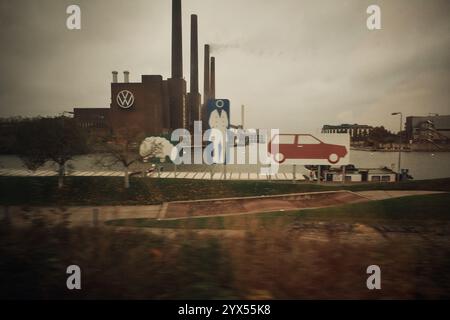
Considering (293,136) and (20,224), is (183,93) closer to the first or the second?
(293,136)

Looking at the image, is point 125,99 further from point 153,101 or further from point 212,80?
point 212,80

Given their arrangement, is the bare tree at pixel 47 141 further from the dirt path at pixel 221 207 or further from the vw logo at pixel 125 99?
→ the vw logo at pixel 125 99

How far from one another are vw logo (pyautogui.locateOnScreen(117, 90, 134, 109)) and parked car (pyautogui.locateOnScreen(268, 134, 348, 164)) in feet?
131

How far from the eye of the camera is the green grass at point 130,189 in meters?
16.6

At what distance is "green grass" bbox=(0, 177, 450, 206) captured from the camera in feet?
54.4

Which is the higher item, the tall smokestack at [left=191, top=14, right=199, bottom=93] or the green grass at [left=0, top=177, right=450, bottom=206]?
the tall smokestack at [left=191, top=14, right=199, bottom=93]

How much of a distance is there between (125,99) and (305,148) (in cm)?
4329

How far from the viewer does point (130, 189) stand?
18688mm

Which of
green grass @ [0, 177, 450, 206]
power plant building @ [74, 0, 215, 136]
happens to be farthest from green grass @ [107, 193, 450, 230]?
power plant building @ [74, 0, 215, 136]

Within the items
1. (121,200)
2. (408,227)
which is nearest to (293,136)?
(121,200)

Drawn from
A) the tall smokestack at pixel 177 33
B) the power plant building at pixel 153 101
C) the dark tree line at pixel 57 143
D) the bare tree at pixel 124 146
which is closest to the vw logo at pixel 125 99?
the power plant building at pixel 153 101

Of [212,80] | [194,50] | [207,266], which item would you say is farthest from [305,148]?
[212,80]

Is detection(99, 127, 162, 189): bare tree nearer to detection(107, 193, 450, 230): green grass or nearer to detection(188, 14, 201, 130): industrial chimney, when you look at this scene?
detection(107, 193, 450, 230): green grass
